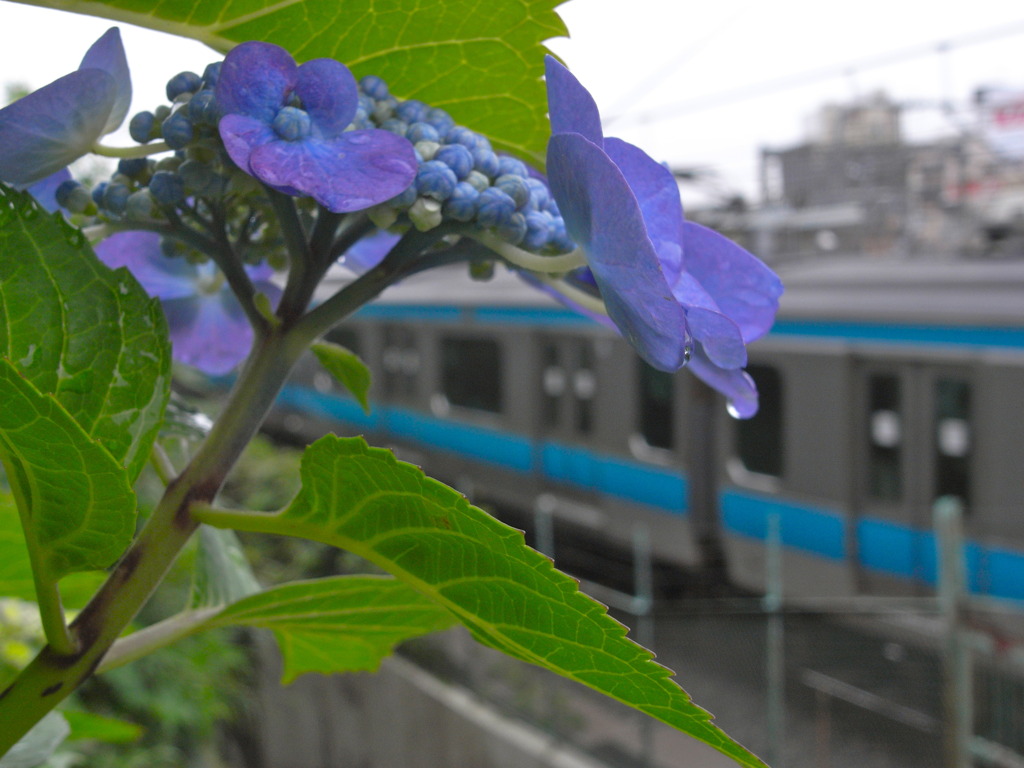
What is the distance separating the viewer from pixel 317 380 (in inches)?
360

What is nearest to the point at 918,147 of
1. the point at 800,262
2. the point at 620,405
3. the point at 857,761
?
the point at 800,262

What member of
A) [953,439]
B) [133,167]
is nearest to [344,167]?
[133,167]

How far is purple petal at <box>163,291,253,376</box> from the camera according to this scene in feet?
1.67

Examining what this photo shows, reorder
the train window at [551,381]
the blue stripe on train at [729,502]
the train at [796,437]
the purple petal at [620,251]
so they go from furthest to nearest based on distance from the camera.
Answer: the train window at [551,381]
the train at [796,437]
the blue stripe on train at [729,502]
the purple petal at [620,251]

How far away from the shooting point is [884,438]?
477 cm

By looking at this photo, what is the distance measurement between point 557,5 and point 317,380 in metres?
8.95

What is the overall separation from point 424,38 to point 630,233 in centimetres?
16

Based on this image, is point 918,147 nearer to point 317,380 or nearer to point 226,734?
point 226,734

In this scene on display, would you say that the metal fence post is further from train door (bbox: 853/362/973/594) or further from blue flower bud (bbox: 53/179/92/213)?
blue flower bud (bbox: 53/179/92/213)

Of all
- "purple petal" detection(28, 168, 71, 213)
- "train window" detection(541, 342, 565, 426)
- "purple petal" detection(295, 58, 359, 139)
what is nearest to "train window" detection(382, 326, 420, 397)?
"train window" detection(541, 342, 565, 426)

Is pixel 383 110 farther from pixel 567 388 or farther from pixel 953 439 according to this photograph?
pixel 567 388

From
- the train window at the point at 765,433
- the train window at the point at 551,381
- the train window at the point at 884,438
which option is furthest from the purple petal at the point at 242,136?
the train window at the point at 551,381

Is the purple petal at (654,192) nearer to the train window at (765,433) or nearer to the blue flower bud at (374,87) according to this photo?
the blue flower bud at (374,87)

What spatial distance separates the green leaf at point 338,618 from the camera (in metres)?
0.44
